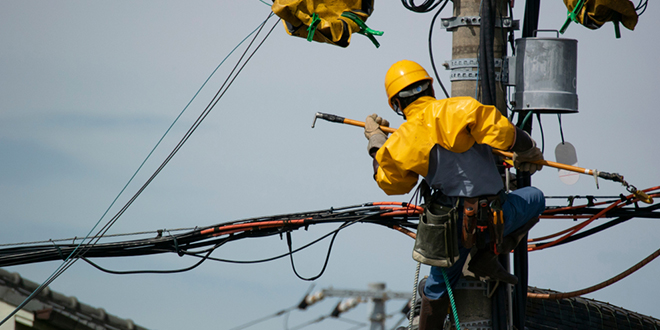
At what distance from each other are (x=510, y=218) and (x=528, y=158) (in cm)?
46

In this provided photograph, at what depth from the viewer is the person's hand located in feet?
18.4

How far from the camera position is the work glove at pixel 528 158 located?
204 inches

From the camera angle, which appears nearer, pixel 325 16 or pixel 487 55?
pixel 487 55

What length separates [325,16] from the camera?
623 cm

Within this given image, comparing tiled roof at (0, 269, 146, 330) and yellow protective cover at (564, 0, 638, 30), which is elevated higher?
yellow protective cover at (564, 0, 638, 30)

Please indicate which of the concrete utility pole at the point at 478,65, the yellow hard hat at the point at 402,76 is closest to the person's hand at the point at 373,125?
the yellow hard hat at the point at 402,76

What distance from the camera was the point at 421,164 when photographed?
507cm

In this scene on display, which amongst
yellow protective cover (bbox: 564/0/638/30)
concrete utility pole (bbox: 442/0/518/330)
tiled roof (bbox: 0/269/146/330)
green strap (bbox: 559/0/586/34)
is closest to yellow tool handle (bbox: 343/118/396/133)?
concrete utility pole (bbox: 442/0/518/330)

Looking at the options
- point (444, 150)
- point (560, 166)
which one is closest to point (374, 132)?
point (444, 150)

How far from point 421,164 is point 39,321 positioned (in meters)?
7.82

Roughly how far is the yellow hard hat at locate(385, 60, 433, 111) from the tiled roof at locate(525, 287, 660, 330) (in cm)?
521

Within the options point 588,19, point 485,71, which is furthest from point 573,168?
point 588,19

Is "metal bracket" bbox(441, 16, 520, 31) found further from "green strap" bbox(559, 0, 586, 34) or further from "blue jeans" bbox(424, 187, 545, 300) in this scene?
"blue jeans" bbox(424, 187, 545, 300)

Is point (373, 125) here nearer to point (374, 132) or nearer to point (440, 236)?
point (374, 132)
